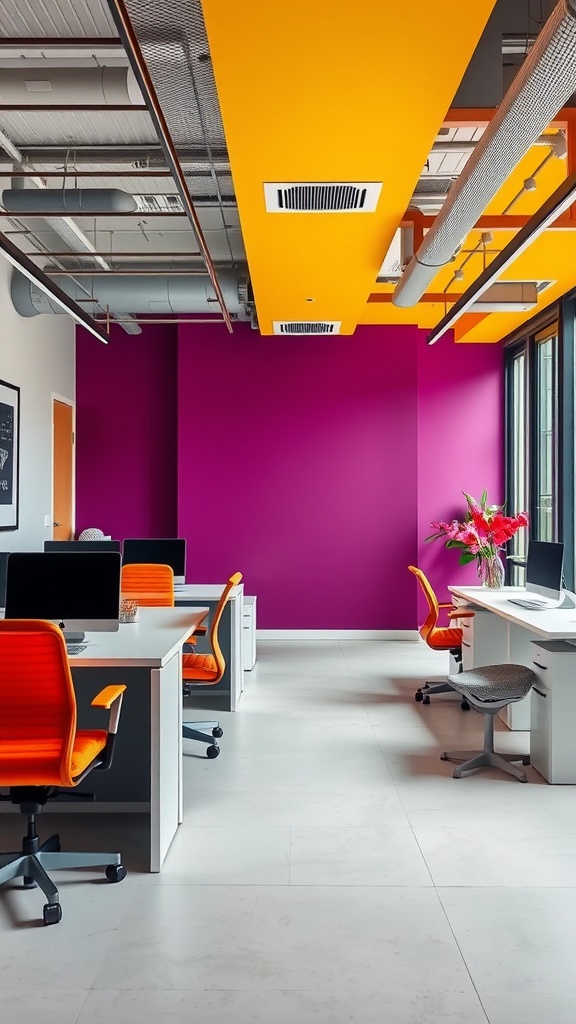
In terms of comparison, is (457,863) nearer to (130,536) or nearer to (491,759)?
(491,759)

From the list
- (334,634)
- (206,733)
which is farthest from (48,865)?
(334,634)

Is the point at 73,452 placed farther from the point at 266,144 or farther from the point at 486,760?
the point at 486,760

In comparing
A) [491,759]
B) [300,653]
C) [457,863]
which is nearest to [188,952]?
[457,863]

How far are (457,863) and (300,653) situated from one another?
5.43 meters

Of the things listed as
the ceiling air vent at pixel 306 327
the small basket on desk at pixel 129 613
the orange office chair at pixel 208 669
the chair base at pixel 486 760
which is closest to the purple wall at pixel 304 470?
the ceiling air vent at pixel 306 327

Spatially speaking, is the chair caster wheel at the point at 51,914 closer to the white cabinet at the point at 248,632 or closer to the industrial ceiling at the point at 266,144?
the industrial ceiling at the point at 266,144

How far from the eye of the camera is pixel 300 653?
9000mm

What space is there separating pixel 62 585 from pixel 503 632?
11.7 feet

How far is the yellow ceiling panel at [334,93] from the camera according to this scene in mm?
3299

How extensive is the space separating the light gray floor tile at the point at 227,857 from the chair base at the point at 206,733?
3.77 ft

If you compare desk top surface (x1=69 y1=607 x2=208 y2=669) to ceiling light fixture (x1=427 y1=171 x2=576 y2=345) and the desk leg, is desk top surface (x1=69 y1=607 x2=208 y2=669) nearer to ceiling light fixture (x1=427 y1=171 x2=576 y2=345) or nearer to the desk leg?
the desk leg

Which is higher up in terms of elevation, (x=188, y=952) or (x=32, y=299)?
(x=32, y=299)

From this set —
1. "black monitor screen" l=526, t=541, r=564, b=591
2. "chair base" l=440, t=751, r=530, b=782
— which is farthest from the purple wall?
"chair base" l=440, t=751, r=530, b=782

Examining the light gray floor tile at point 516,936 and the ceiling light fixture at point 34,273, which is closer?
the light gray floor tile at point 516,936
